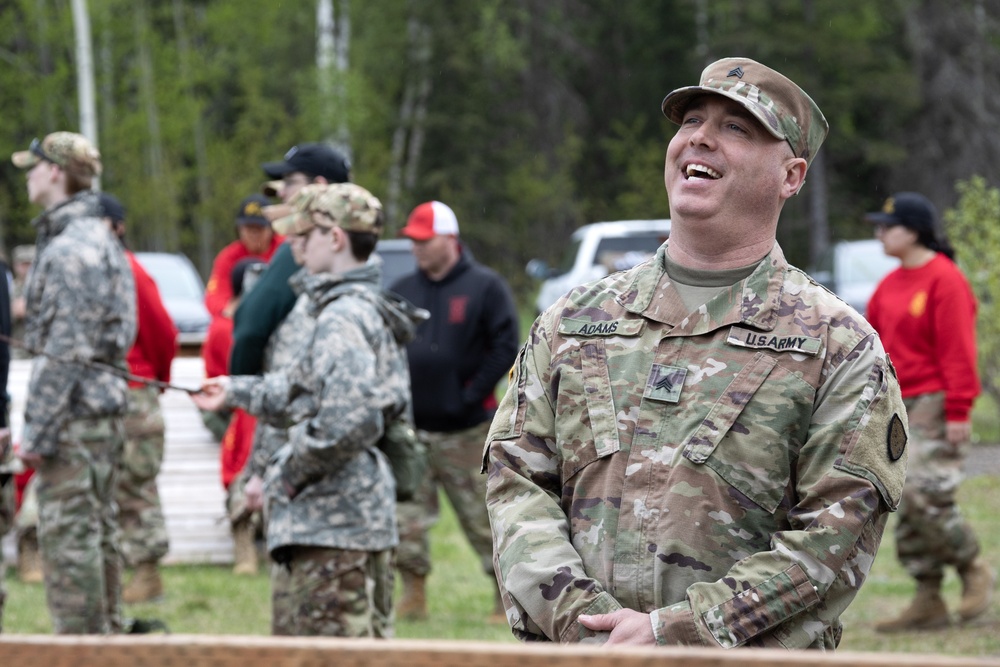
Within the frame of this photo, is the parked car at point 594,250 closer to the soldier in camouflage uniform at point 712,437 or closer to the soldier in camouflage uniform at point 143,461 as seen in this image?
the soldier in camouflage uniform at point 143,461

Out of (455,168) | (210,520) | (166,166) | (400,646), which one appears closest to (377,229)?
(400,646)

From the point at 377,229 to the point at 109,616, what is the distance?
277cm

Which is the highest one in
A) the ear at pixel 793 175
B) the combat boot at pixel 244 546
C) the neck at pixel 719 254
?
the ear at pixel 793 175

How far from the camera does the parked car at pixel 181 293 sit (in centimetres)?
1778

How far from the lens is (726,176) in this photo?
2760 millimetres

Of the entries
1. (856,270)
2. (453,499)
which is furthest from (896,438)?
(856,270)

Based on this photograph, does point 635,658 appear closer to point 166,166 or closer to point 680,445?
point 680,445

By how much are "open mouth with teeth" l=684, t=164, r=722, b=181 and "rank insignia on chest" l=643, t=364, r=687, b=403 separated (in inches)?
15.9

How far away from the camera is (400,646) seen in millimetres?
1604

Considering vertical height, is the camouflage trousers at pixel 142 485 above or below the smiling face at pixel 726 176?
below

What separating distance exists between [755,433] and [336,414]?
2.12 m

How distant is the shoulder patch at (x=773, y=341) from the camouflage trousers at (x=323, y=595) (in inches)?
92.3

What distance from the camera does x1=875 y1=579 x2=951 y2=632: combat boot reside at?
23.7 feet

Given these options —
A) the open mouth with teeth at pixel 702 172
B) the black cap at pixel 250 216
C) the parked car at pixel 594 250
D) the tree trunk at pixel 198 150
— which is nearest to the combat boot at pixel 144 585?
the black cap at pixel 250 216
